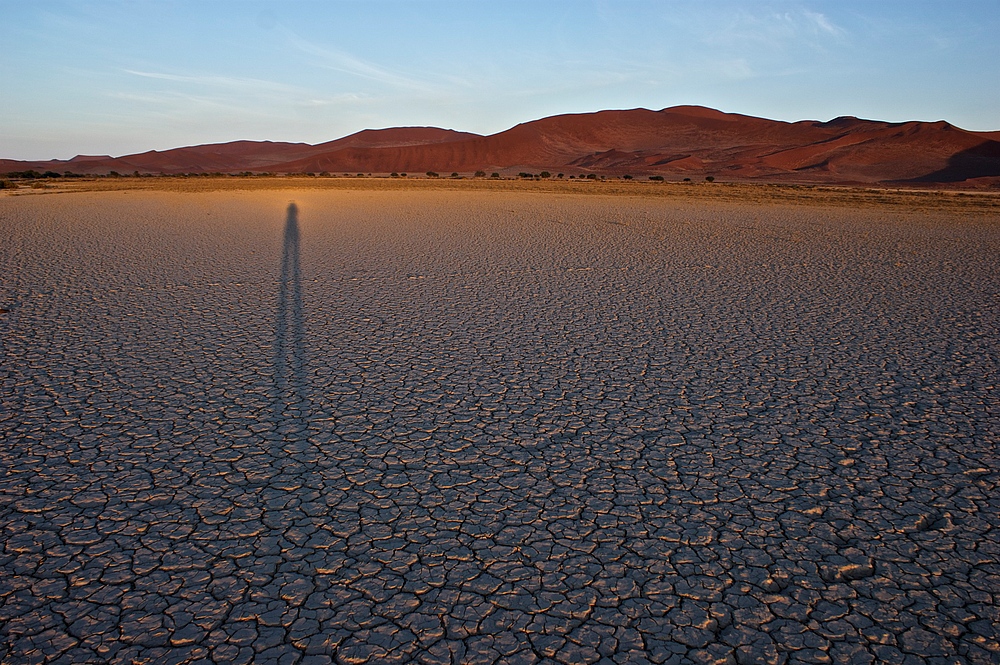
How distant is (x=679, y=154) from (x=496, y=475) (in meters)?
84.2

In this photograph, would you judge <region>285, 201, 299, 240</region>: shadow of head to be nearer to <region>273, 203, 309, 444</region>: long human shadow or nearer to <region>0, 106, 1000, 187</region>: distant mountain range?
<region>273, 203, 309, 444</region>: long human shadow

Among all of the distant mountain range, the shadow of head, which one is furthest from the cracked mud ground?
the distant mountain range

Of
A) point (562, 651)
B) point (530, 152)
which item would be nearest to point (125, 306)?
point (562, 651)

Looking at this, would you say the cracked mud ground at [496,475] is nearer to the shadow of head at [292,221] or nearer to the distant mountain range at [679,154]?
the shadow of head at [292,221]

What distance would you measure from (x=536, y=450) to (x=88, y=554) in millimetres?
2278

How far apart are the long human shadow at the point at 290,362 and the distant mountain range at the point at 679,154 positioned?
181ft

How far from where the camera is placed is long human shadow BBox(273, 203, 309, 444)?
410cm

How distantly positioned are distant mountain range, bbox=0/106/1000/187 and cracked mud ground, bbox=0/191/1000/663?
55.2m

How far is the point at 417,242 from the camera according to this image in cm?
1253

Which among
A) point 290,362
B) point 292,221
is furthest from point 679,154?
point 290,362

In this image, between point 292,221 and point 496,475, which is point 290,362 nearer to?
point 496,475

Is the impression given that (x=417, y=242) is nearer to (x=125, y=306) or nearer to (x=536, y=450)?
(x=125, y=306)

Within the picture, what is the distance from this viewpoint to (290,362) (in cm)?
529

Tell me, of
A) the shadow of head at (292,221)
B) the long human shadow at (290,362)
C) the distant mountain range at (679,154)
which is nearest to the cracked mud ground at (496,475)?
the long human shadow at (290,362)
